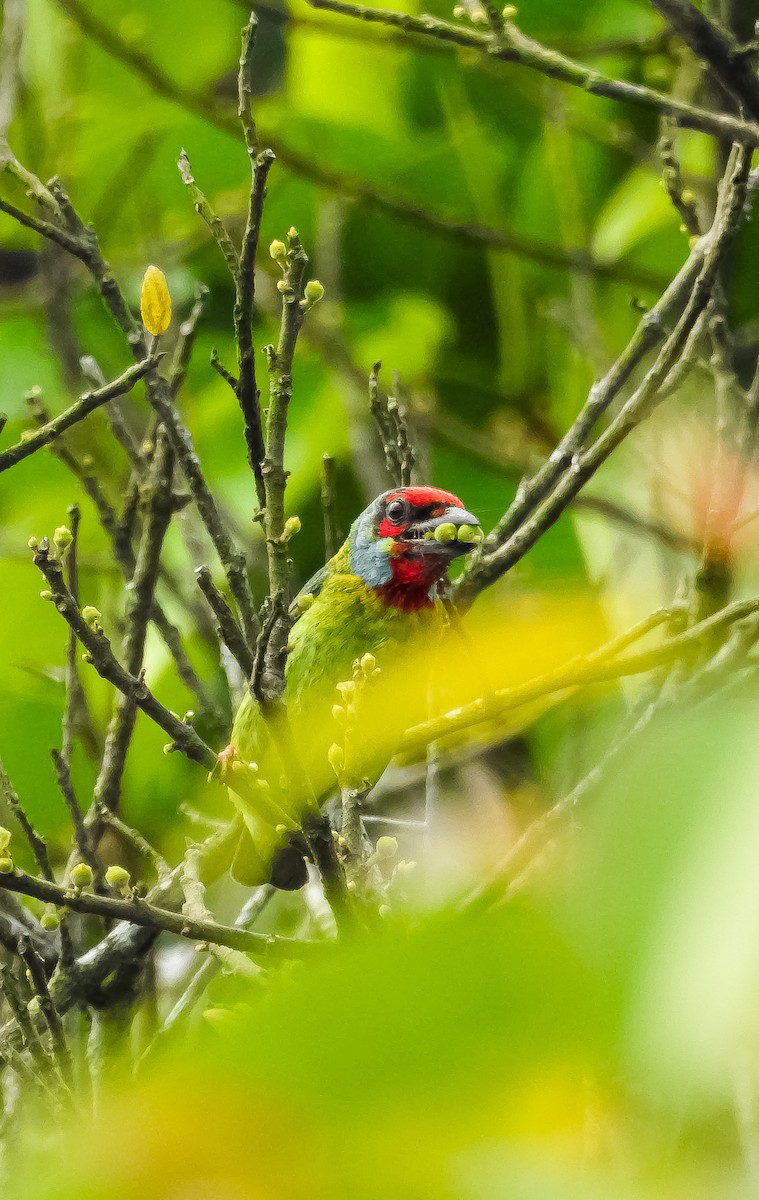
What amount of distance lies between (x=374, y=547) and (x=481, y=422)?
118cm

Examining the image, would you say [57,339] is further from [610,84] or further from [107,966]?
[610,84]

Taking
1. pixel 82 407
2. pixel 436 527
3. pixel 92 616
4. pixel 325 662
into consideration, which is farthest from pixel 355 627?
pixel 82 407

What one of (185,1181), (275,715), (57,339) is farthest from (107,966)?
(185,1181)

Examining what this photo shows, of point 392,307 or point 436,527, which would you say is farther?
point 392,307

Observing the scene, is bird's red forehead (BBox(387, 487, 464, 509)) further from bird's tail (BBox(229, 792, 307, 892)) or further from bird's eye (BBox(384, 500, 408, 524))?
bird's tail (BBox(229, 792, 307, 892))

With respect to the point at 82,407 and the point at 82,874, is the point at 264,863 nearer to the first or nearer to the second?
the point at 82,874

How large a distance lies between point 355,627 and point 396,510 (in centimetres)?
32

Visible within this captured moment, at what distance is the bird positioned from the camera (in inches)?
105

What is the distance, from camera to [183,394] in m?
3.86

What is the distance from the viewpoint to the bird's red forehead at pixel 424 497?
297 centimetres

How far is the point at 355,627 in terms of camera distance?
3.19 metres

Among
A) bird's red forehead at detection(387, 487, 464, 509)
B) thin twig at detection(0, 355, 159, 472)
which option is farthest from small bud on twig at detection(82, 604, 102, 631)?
bird's red forehead at detection(387, 487, 464, 509)

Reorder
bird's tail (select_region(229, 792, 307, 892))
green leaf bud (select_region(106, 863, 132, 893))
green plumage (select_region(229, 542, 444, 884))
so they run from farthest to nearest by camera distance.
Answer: bird's tail (select_region(229, 792, 307, 892)) → green plumage (select_region(229, 542, 444, 884)) → green leaf bud (select_region(106, 863, 132, 893))

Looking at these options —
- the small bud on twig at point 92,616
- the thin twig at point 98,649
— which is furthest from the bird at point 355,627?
the small bud on twig at point 92,616
